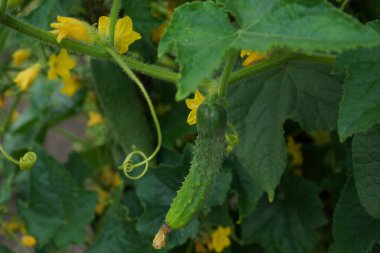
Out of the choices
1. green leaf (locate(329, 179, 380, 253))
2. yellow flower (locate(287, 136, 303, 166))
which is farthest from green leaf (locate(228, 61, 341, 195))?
yellow flower (locate(287, 136, 303, 166))

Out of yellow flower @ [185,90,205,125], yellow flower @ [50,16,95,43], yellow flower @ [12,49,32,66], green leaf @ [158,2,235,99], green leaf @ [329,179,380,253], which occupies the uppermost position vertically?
green leaf @ [158,2,235,99]

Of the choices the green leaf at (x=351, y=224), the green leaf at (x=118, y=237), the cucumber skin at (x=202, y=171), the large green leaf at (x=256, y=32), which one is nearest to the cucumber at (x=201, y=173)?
the cucumber skin at (x=202, y=171)

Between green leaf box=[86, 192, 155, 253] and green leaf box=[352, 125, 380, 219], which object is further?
green leaf box=[86, 192, 155, 253]

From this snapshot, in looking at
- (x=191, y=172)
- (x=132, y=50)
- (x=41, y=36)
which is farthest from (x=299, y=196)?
(x=41, y=36)

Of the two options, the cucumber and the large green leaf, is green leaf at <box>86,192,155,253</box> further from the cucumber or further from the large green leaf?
the large green leaf

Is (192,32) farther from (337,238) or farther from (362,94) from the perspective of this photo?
(337,238)

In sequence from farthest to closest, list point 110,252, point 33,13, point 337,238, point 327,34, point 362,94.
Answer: point 110,252 → point 33,13 → point 337,238 → point 362,94 → point 327,34

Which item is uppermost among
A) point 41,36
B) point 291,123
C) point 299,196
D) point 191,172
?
point 41,36

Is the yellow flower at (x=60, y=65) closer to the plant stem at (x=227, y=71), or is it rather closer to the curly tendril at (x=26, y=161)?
the curly tendril at (x=26, y=161)
